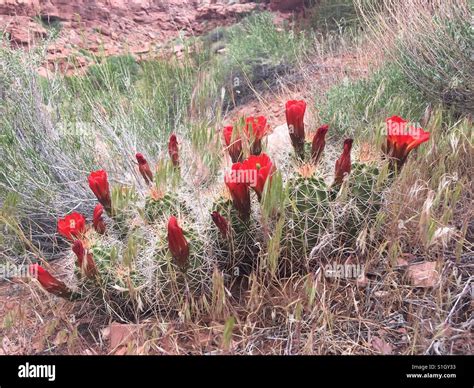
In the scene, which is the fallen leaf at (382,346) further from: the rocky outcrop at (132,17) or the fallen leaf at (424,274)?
the rocky outcrop at (132,17)

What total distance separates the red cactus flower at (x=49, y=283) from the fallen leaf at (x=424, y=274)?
5.13 feet

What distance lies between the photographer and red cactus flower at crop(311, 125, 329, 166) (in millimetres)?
2328

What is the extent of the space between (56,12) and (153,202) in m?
9.41

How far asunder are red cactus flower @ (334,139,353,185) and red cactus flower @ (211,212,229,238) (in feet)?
1.85

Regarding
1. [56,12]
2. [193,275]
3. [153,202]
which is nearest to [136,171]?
[153,202]

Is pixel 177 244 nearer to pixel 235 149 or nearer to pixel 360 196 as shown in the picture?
pixel 235 149

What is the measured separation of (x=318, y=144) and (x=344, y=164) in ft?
0.68

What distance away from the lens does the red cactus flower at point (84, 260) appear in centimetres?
206

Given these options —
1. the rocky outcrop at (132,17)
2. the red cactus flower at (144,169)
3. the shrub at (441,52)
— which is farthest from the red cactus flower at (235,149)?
the rocky outcrop at (132,17)

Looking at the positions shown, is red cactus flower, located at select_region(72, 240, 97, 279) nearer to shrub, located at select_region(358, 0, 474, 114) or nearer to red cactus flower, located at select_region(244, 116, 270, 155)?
red cactus flower, located at select_region(244, 116, 270, 155)

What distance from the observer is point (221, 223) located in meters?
2.14

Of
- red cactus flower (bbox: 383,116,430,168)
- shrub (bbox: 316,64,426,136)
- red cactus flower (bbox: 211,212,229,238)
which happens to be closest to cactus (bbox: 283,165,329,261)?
red cactus flower (bbox: 211,212,229,238)
